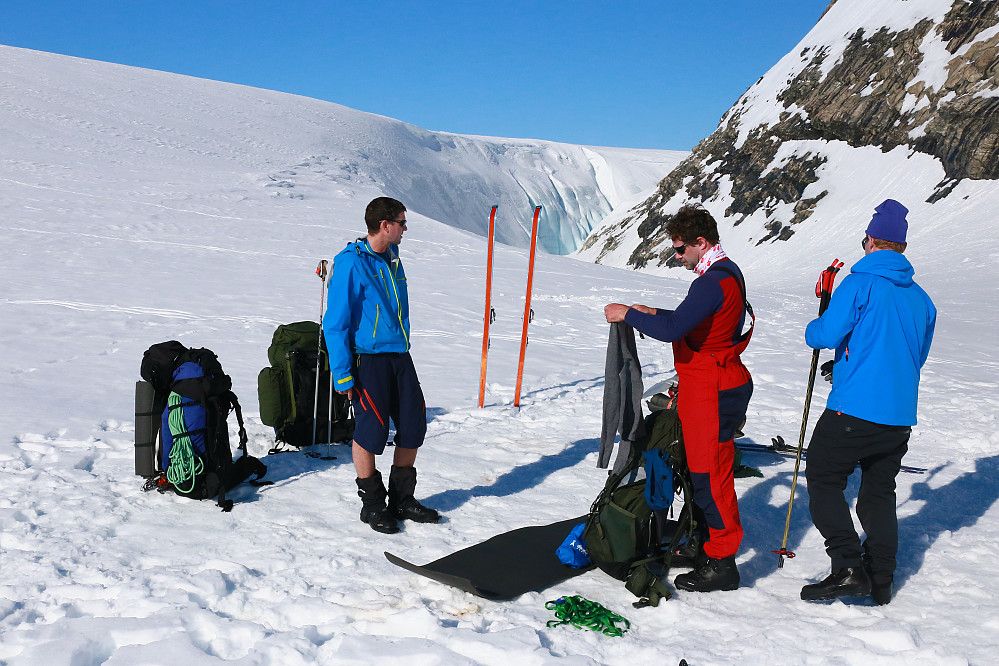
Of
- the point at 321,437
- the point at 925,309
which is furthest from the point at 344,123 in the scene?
the point at 925,309

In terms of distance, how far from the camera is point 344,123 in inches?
1774

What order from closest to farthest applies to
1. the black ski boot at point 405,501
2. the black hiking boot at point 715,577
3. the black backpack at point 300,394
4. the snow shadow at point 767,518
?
the black hiking boot at point 715,577, the snow shadow at point 767,518, the black ski boot at point 405,501, the black backpack at point 300,394

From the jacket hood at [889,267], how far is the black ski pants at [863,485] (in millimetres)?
690

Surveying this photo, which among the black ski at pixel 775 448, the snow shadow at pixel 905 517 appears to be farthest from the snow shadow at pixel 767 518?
the black ski at pixel 775 448

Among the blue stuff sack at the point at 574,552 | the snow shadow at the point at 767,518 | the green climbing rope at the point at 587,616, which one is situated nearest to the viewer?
the green climbing rope at the point at 587,616

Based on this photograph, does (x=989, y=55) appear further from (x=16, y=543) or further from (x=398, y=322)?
(x=16, y=543)

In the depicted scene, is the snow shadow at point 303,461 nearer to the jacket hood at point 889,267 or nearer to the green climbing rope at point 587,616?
the green climbing rope at point 587,616

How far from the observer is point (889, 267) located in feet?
10.9

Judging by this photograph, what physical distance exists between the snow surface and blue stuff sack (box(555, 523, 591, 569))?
0.14 meters

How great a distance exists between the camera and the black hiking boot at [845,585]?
3438mm

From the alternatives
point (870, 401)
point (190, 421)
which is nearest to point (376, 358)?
point (190, 421)

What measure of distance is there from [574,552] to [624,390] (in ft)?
3.25

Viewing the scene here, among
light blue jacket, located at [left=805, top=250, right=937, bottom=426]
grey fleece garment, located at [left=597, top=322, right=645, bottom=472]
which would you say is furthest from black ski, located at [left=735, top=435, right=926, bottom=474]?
light blue jacket, located at [left=805, top=250, right=937, bottom=426]

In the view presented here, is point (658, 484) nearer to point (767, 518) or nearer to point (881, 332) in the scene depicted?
point (881, 332)
